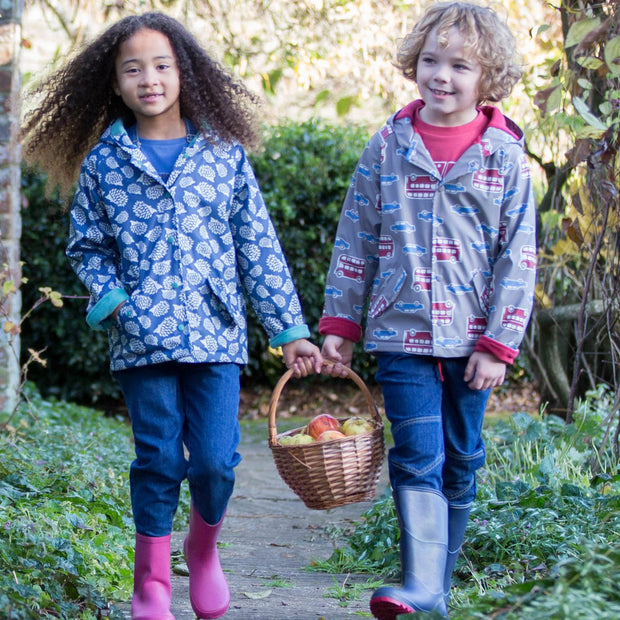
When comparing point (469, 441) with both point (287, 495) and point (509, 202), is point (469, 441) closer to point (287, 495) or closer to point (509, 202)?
point (509, 202)

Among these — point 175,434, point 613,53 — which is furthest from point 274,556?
point 613,53

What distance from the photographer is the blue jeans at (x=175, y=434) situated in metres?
2.69

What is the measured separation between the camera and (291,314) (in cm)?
284

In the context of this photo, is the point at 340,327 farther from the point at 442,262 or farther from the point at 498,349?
the point at 498,349

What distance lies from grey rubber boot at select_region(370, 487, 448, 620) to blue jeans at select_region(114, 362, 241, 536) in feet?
1.71

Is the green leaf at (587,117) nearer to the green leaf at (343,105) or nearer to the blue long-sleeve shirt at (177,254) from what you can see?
the blue long-sleeve shirt at (177,254)

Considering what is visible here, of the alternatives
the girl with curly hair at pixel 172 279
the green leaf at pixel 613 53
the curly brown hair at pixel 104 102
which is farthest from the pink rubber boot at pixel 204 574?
the green leaf at pixel 613 53

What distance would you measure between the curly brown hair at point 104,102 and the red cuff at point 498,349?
1.01 meters

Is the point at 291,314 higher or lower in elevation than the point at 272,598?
higher

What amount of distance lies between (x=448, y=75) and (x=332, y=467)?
117 cm

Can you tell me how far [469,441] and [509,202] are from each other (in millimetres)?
708

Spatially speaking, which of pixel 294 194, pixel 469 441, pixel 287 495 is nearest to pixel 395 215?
pixel 469 441

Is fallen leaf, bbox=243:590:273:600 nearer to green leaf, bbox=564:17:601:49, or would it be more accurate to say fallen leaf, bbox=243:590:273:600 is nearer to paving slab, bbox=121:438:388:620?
paving slab, bbox=121:438:388:620

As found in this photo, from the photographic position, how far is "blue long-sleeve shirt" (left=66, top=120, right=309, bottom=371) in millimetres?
2658
